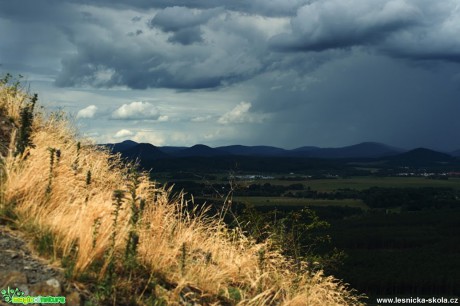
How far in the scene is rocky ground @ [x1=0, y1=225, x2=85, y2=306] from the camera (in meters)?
4.58

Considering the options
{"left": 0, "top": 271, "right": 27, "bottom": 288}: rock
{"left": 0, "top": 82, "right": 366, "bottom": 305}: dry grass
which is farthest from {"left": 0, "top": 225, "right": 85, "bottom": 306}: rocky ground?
{"left": 0, "top": 82, "right": 366, "bottom": 305}: dry grass

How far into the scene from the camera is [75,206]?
6.74 metres

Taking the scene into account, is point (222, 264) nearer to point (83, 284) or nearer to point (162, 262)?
point (162, 262)

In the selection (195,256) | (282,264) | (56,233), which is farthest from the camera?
(282,264)

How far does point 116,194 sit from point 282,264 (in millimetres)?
4782

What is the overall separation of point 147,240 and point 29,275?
172 centimetres

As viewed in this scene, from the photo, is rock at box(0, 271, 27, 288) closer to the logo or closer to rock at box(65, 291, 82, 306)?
the logo

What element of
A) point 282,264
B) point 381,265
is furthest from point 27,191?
point 381,265

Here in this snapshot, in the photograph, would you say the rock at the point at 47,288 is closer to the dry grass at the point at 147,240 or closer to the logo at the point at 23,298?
the logo at the point at 23,298

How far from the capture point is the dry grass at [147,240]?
18.6ft

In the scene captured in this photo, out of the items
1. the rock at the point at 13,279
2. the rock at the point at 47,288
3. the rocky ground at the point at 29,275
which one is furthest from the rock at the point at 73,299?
the rock at the point at 13,279

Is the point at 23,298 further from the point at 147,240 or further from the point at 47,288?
the point at 147,240

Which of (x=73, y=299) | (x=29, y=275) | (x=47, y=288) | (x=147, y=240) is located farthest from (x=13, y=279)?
(x=147, y=240)

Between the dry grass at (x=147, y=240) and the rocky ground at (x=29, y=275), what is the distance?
0.25 m
